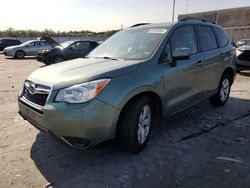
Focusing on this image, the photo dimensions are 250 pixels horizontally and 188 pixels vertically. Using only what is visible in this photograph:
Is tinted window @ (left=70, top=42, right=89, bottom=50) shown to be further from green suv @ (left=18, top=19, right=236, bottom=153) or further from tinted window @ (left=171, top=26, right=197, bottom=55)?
tinted window @ (left=171, top=26, right=197, bottom=55)

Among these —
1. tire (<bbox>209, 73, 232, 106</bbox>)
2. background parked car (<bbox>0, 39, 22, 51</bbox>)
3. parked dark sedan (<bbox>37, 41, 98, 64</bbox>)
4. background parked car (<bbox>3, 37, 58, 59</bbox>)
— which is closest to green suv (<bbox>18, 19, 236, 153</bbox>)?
tire (<bbox>209, 73, 232, 106</bbox>)

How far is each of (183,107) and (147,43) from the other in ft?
4.05

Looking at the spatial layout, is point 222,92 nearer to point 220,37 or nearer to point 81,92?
point 220,37

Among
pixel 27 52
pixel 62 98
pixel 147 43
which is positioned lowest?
pixel 27 52

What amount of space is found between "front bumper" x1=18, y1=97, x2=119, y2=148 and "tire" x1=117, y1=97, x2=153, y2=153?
0.20 meters

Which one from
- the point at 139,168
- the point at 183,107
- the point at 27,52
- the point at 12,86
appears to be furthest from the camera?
the point at 27,52

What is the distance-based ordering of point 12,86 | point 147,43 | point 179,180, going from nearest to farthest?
point 179,180 < point 147,43 < point 12,86

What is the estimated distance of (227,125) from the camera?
5.17 meters

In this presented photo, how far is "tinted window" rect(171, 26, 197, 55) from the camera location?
446cm

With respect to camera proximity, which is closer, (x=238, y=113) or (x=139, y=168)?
(x=139, y=168)

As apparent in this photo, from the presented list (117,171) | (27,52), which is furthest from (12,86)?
(27,52)

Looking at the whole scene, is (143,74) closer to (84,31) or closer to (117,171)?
(117,171)

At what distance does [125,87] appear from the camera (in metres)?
3.47

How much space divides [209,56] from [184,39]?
2.80 feet
